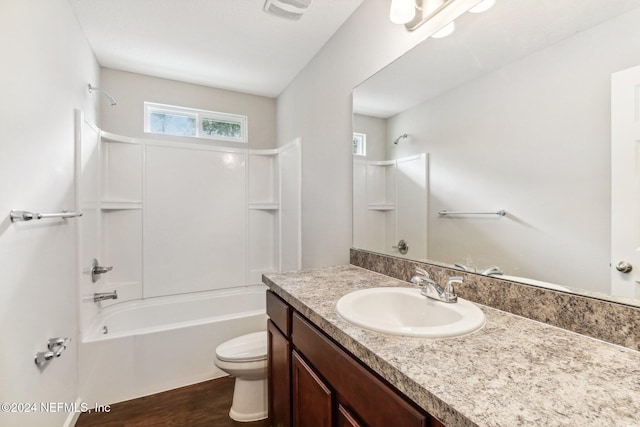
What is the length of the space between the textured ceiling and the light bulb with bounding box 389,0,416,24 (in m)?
0.52

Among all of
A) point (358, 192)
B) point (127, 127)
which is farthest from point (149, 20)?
point (358, 192)

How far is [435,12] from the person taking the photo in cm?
128

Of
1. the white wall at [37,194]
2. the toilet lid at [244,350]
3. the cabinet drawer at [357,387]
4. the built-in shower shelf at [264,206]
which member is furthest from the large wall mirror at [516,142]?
the built-in shower shelf at [264,206]

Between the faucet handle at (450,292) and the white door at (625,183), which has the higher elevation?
the white door at (625,183)

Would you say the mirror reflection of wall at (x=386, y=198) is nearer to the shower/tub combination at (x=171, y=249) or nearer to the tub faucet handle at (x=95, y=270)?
the shower/tub combination at (x=171, y=249)

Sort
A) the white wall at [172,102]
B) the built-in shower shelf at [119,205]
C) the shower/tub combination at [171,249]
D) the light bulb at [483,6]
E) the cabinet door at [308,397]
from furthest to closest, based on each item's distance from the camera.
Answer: the white wall at [172,102] < the built-in shower shelf at [119,205] < the shower/tub combination at [171,249] < the light bulb at [483,6] < the cabinet door at [308,397]

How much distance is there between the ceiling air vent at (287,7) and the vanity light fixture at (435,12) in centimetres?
66

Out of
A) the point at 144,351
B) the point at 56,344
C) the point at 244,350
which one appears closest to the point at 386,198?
the point at 244,350

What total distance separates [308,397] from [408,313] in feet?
1.59

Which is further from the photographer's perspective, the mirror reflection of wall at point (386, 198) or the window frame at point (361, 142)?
the window frame at point (361, 142)

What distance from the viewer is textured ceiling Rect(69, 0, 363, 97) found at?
6.03 feet

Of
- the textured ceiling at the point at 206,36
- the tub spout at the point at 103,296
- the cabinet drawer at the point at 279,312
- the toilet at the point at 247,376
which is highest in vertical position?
the textured ceiling at the point at 206,36

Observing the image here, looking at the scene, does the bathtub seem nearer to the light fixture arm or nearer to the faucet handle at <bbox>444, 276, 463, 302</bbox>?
the faucet handle at <bbox>444, 276, 463, 302</bbox>

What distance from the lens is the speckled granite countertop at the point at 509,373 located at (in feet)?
1.62
